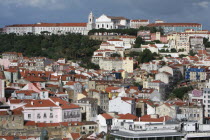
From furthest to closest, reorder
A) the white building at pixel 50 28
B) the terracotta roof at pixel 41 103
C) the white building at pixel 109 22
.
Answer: the white building at pixel 50 28
the white building at pixel 109 22
the terracotta roof at pixel 41 103

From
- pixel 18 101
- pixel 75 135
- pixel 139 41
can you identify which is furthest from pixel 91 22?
pixel 75 135

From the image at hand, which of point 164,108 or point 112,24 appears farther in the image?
point 112,24

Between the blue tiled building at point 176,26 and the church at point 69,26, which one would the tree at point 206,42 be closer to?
the blue tiled building at point 176,26

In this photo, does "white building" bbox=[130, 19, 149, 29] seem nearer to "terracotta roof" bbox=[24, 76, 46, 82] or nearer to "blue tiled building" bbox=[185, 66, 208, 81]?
"blue tiled building" bbox=[185, 66, 208, 81]

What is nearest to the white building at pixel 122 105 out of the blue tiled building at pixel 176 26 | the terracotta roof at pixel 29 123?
the terracotta roof at pixel 29 123

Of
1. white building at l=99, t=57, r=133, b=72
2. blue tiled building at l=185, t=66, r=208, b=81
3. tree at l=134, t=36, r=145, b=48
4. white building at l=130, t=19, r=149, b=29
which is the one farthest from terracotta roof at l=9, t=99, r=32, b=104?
white building at l=130, t=19, r=149, b=29

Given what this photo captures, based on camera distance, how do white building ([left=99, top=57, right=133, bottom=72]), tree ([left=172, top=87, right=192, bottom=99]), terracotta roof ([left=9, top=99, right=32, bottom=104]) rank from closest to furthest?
terracotta roof ([left=9, top=99, right=32, bottom=104]), tree ([left=172, top=87, right=192, bottom=99]), white building ([left=99, top=57, right=133, bottom=72])

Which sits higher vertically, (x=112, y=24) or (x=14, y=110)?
(x=112, y=24)

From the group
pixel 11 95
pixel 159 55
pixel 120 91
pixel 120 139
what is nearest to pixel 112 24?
pixel 159 55

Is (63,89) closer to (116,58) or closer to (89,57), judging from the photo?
(116,58)
